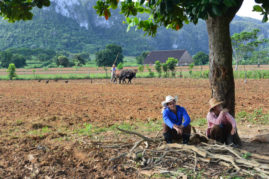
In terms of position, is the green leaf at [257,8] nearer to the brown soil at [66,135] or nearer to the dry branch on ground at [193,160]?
the dry branch on ground at [193,160]

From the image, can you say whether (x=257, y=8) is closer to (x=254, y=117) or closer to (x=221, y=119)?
(x=221, y=119)

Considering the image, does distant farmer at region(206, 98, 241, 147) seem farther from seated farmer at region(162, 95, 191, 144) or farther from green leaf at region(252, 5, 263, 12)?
green leaf at region(252, 5, 263, 12)

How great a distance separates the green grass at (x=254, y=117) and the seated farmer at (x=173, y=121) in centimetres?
375

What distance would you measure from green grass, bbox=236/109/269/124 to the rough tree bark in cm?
309

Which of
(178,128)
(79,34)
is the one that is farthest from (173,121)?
→ (79,34)

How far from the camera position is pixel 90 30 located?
12050cm

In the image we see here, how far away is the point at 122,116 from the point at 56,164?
14.9ft

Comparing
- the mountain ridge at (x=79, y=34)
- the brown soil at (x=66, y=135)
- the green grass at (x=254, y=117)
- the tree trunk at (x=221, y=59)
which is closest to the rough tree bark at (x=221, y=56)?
the tree trunk at (x=221, y=59)

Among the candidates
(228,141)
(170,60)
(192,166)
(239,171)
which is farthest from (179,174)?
(170,60)

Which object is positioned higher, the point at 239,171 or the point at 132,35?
the point at 132,35

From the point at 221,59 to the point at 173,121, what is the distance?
4.53ft

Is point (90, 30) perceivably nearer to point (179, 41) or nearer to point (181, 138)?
point (179, 41)

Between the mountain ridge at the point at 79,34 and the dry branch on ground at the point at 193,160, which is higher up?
the mountain ridge at the point at 79,34

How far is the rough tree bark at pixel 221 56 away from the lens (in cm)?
454
